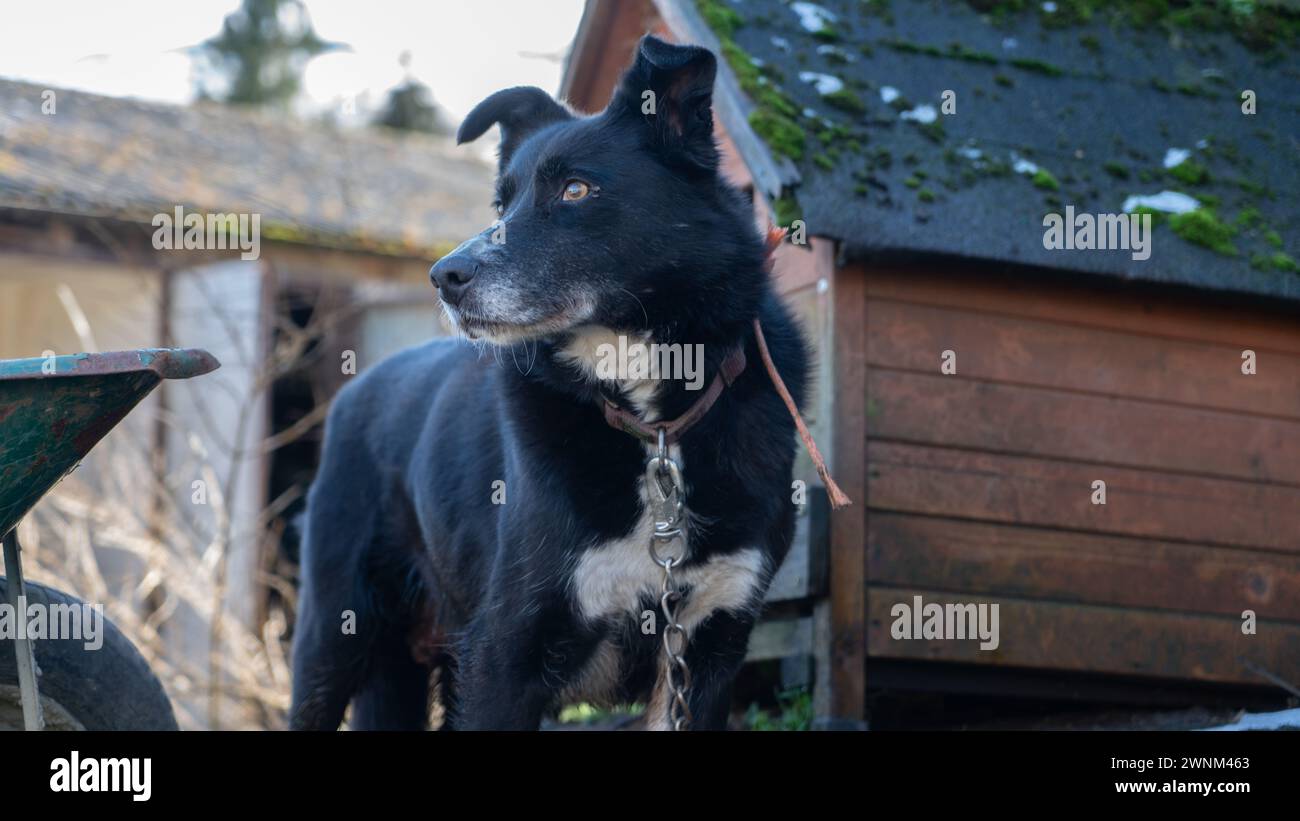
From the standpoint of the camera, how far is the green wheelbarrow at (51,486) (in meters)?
3.04

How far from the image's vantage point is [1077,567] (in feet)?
18.8

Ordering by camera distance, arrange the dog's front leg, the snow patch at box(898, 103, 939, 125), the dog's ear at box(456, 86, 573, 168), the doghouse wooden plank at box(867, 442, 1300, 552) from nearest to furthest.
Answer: the dog's front leg
the dog's ear at box(456, 86, 573, 168)
the doghouse wooden plank at box(867, 442, 1300, 552)
the snow patch at box(898, 103, 939, 125)

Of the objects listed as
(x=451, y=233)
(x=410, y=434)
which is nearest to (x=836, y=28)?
(x=410, y=434)

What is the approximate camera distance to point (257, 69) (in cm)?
3138

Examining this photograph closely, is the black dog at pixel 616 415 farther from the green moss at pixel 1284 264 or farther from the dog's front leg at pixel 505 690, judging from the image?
the green moss at pixel 1284 264

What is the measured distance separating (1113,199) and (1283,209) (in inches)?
34.4

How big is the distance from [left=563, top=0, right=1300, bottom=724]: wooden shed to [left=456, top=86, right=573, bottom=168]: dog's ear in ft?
3.92

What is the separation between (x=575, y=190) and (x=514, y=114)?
78 centimetres

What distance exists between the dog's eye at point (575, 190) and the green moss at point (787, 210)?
1.64 m

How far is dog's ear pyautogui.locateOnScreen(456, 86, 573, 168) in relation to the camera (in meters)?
4.46

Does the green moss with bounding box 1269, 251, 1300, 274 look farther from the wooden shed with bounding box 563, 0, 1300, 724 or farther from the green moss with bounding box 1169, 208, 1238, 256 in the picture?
the green moss with bounding box 1169, 208, 1238, 256

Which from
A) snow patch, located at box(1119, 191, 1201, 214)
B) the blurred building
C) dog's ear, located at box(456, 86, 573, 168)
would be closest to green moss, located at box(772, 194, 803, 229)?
dog's ear, located at box(456, 86, 573, 168)

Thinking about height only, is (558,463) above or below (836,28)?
below

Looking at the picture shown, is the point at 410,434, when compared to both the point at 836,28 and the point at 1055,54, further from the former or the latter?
the point at 1055,54
